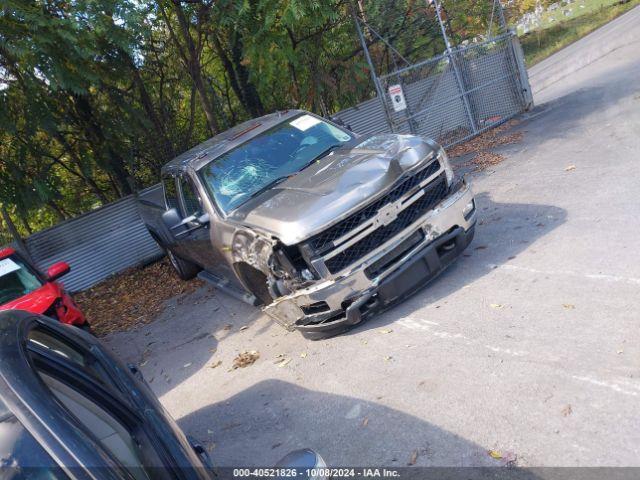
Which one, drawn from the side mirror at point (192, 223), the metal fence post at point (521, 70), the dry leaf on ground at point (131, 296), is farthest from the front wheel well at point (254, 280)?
the metal fence post at point (521, 70)

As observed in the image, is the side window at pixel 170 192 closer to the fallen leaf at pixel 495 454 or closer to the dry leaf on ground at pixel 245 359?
the dry leaf on ground at pixel 245 359

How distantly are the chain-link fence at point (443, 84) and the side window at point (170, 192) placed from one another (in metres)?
5.23

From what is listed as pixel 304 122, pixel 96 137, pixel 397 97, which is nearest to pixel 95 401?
pixel 304 122

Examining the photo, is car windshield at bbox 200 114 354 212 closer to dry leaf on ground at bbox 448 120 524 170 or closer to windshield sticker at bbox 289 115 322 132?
windshield sticker at bbox 289 115 322 132

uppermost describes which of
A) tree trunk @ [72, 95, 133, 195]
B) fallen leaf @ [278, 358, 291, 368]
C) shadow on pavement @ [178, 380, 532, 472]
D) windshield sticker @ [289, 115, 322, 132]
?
tree trunk @ [72, 95, 133, 195]

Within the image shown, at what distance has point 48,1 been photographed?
9.73 meters

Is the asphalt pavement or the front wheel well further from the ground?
the front wheel well

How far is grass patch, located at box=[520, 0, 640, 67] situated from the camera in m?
30.1

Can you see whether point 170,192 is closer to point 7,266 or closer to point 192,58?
point 7,266

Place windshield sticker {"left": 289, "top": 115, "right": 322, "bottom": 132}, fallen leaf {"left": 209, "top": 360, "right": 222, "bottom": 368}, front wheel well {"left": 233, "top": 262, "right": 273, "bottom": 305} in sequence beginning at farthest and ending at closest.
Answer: windshield sticker {"left": 289, "top": 115, "right": 322, "bottom": 132} < fallen leaf {"left": 209, "top": 360, "right": 222, "bottom": 368} < front wheel well {"left": 233, "top": 262, "right": 273, "bottom": 305}

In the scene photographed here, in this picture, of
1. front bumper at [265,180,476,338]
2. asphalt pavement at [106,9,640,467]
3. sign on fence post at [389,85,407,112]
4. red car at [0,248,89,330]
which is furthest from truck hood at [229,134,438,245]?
sign on fence post at [389,85,407,112]

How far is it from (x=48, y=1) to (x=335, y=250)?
8.20 m

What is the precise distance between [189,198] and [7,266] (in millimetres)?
2674

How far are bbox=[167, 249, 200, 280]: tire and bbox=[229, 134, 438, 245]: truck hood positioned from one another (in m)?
3.93
